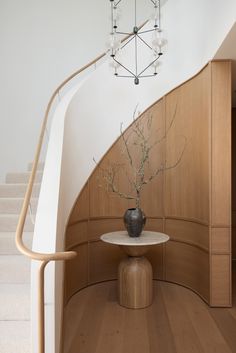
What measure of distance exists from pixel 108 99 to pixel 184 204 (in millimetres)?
1877

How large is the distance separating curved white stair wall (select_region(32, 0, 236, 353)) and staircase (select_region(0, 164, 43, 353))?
1.53 feet

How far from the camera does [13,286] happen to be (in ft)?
8.78

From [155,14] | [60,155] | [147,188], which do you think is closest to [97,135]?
[147,188]

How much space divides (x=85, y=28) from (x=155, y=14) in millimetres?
3126

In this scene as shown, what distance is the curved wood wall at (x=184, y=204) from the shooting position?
140 inches

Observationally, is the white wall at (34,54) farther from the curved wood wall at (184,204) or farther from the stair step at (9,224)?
the stair step at (9,224)

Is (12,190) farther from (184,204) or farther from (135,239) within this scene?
(184,204)

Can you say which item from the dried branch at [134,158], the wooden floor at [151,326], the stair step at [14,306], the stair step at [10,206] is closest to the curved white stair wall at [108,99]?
the dried branch at [134,158]

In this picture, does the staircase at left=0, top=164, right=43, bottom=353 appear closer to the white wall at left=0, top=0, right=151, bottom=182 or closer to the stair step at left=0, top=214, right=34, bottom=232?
the stair step at left=0, top=214, right=34, bottom=232

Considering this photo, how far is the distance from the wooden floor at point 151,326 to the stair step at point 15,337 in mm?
622

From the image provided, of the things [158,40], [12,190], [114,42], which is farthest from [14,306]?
[158,40]

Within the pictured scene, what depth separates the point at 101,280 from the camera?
4344 mm

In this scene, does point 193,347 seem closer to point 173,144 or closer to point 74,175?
point 74,175

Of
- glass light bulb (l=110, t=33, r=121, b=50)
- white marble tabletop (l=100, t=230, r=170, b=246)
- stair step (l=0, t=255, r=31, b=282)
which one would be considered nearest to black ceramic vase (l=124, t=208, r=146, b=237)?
white marble tabletop (l=100, t=230, r=170, b=246)
